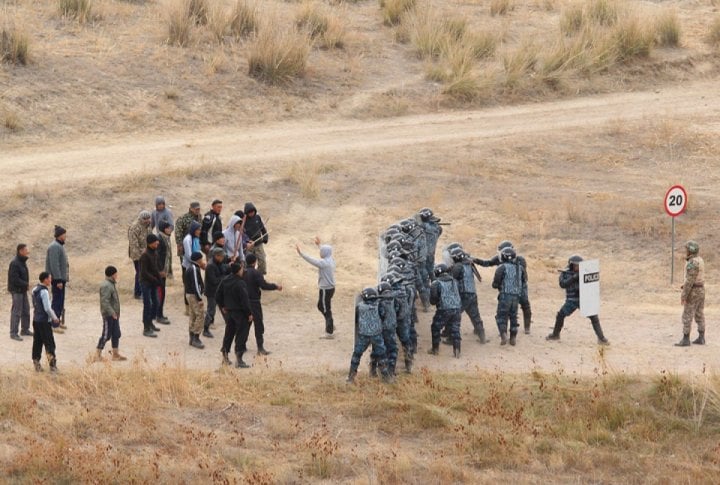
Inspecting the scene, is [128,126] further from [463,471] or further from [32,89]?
[463,471]

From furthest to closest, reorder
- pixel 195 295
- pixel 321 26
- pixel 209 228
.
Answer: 1. pixel 321 26
2. pixel 209 228
3. pixel 195 295

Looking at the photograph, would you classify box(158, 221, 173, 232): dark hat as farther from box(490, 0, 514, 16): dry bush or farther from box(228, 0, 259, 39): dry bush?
box(490, 0, 514, 16): dry bush

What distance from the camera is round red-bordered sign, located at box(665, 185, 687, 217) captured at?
71.3ft

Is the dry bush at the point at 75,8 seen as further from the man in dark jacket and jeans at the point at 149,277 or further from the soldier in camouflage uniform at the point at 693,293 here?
the soldier in camouflage uniform at the point at 693,293

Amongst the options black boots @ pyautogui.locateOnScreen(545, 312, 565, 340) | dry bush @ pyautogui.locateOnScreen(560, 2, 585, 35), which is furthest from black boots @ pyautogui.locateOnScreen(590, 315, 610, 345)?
dry bush @ pyautogui.locateOnScreen(560, 2, 585, 35)

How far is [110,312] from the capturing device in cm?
1756

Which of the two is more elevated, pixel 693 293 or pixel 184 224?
pixel 184 224

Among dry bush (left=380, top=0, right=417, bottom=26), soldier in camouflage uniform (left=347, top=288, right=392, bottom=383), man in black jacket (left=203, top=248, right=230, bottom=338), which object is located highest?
dry bush (left=380, top=0, right=417, bottom=26)

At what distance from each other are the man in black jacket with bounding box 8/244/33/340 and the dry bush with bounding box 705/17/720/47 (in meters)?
20.0

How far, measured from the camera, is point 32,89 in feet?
89.8

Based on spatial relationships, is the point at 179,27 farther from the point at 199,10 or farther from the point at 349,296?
the point at 349,296

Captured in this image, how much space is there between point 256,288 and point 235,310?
21.2 inches

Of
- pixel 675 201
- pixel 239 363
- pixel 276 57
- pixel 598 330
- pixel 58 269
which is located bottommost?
pixel 239 363

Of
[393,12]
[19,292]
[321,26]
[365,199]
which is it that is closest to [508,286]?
[365,199]
